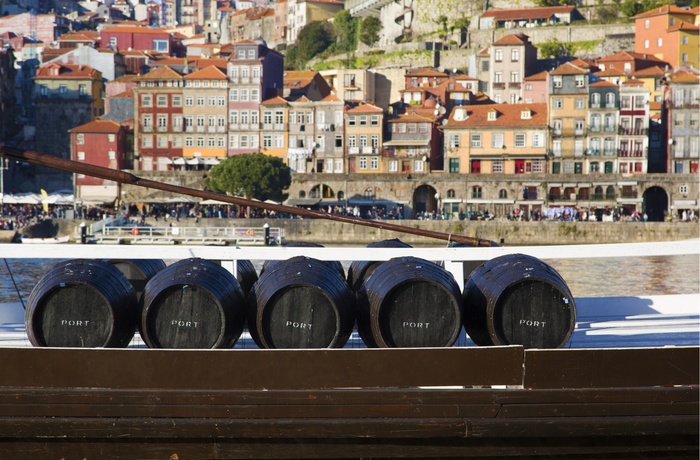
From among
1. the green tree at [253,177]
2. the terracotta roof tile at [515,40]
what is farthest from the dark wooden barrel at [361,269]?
the terracotta roof tile at [515,40]

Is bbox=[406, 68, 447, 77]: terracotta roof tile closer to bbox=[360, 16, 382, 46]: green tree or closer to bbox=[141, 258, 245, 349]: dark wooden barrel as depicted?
bbox=[360, 16, 382, 46]: green tree

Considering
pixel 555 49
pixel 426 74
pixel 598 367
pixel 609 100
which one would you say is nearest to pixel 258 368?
pixel 598 367

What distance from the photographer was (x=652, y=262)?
36188 mm

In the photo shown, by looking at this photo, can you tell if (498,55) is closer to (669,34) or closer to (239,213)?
(669,34)

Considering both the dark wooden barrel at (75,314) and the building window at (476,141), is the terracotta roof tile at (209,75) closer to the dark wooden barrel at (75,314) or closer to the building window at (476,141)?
the building window at (476,141)

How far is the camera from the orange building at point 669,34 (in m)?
68.5

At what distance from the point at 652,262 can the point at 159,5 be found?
113m

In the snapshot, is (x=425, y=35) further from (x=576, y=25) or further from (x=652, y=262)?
(x=652, y=262)

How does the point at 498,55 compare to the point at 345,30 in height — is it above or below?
below

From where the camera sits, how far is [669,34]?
69438mm

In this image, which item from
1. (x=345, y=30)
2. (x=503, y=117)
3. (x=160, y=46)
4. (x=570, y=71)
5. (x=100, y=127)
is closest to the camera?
(x=570, y=71)

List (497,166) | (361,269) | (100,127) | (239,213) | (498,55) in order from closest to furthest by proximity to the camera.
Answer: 1. (361,269)
2. (239,213)
3. (497,166)
4. (100,127)
5. (498,55)

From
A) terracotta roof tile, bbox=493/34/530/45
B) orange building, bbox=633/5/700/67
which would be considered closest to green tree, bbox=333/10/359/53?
terracotta roof tile, bbox=493/34/530/45

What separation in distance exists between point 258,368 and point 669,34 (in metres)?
67.4
